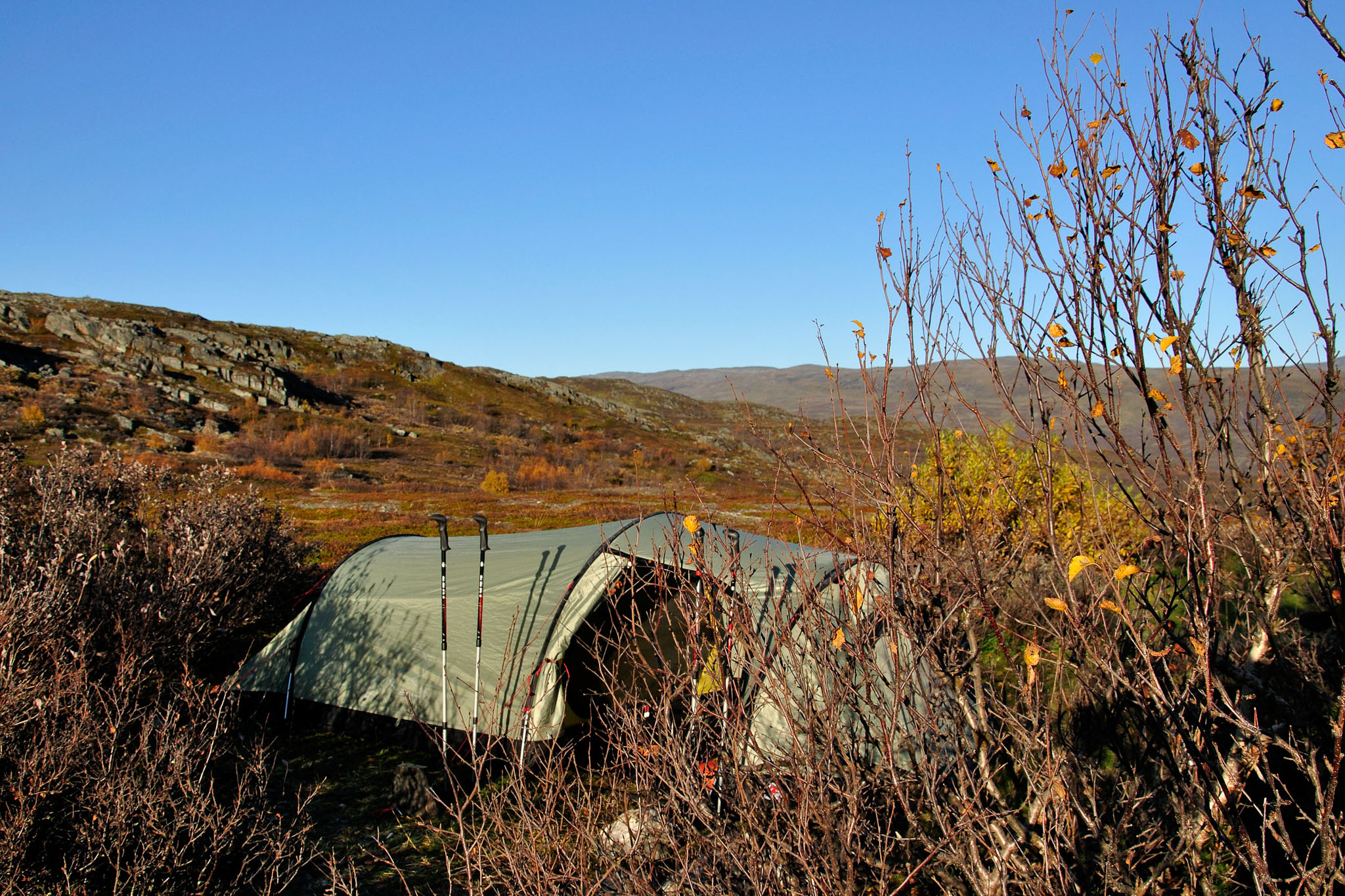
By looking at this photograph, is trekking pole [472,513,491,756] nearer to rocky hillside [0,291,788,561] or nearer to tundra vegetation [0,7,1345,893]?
tundra vegetation [0,7,1345,893]

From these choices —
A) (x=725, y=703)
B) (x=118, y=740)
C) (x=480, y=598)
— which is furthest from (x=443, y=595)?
(x=725, y=703)

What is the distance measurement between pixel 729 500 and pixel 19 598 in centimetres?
3237

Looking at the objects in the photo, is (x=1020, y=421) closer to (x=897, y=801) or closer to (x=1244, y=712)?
(x=1244, y=712)

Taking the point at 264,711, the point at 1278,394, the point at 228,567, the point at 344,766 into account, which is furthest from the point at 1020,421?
the point at 228,567

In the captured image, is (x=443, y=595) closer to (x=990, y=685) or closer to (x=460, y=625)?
(x=460, y=625)

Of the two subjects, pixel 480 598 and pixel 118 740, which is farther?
pixel 480 598

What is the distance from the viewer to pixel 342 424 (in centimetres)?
5303

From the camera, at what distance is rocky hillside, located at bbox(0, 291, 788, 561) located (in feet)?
103

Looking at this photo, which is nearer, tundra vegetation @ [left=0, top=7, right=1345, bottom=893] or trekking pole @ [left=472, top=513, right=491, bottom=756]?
tundra vegetation @ [left=0, top=7, right=1345, bottom=893]

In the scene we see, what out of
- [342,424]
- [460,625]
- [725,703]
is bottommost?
[460,625]

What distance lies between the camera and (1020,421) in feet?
8.00

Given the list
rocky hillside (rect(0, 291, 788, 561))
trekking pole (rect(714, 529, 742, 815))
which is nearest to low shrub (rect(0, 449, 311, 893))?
trekking pole (rect(714, 529, 742, 815))

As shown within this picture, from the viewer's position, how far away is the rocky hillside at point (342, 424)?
31344 millimetres

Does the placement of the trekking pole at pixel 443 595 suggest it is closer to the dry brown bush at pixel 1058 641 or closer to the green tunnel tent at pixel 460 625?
the green tunnel tent at pixel 460 625
